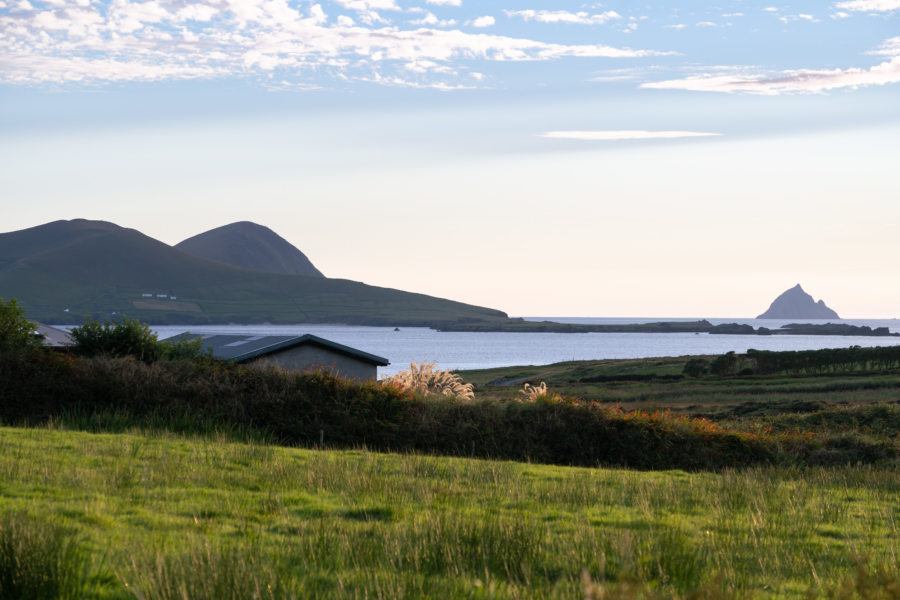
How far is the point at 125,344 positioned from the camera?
28172 millimetres

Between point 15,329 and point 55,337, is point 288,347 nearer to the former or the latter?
point 15,329

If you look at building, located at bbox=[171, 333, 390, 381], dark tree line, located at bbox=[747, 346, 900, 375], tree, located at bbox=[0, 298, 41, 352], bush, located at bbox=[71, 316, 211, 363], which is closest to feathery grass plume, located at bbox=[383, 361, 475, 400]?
building, located at bbox=[171, 333, 390, 381]

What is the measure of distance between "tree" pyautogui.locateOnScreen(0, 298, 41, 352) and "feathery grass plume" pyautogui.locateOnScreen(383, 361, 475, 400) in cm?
1205

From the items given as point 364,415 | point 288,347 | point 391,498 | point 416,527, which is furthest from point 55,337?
point 416,527

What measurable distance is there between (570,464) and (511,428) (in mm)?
1918

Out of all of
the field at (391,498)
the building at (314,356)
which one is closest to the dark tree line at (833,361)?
the field at (391,498)

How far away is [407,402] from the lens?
23188 mm

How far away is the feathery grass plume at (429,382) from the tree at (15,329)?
12.1m

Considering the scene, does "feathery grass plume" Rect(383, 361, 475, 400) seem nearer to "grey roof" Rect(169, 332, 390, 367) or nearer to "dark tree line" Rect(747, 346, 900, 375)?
"grey roof" Rect(169, 332, 390, 367)

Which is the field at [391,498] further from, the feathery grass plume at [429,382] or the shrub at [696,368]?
the shrub at [696,368]

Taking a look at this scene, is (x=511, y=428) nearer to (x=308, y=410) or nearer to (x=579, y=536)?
(x=308, y=410)

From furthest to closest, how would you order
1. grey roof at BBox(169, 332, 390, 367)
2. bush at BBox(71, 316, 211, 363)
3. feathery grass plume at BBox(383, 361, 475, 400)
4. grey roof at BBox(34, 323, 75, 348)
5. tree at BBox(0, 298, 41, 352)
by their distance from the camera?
grey roof at BBox(34, 323, 75, 348), grey roof at BBox(169, 332, 390, 367), bush at BBox(71, 316, 211, 363), tree at BBox(0, 298, 41, 352), feathery grass plume at BBox(383, 361, 475, 400)

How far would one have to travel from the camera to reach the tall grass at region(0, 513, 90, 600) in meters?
5.88

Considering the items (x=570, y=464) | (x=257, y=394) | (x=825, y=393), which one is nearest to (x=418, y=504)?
(x=570, y=464)
